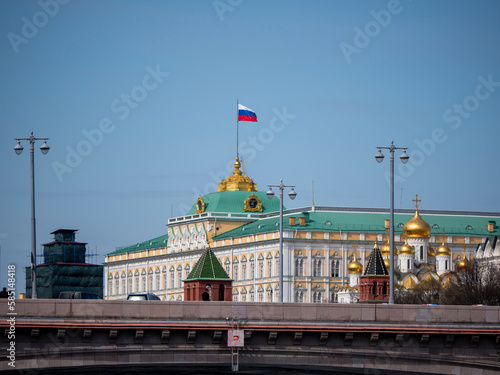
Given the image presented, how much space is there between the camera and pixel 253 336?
60.2 m

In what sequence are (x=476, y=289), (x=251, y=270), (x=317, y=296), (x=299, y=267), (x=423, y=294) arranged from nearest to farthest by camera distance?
(x=476, y=289) < (x=423, y=294) < (x=317, y=296) < (x=299, y=267) < (x=251, y=270)

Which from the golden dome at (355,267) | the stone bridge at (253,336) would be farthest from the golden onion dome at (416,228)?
the stone bridge at (253,336)

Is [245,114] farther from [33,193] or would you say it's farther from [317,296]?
[33,193]

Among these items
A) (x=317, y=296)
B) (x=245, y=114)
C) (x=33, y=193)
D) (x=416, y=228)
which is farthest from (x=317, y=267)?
(x=33, y=193)

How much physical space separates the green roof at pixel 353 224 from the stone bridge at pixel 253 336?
12210 centimetres

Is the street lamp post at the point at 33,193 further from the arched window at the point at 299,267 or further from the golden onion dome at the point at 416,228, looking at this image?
the arched window at the point at 299,267

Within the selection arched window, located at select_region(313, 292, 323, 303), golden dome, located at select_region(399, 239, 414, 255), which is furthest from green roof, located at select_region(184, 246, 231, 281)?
arched window, located at select_region(313, 292, 323, 303)

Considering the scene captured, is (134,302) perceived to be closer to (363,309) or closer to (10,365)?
(10,365)

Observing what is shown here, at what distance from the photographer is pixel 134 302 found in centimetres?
5931

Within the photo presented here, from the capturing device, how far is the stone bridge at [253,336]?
57.8 meters

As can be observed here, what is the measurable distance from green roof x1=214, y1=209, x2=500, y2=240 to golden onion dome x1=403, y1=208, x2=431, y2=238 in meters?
7.01

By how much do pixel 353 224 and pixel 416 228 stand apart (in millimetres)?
13385

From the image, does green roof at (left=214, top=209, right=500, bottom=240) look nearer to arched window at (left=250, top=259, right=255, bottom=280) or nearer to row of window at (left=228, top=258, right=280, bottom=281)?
arched window at (left=250, top=259, right=255, bottom=280)

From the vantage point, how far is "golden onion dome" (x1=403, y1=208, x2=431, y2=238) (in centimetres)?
17938
